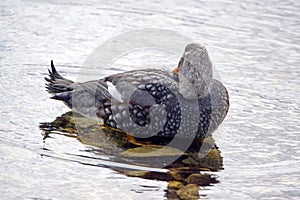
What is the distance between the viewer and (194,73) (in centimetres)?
666

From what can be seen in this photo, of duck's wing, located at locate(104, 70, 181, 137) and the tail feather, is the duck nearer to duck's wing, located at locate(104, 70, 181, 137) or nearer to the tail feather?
duck's wing, located at locate(104, 70, 181, 137)

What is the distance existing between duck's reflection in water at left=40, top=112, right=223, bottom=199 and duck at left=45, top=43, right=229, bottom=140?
0.14m

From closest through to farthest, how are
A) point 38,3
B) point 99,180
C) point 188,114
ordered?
point 99,180, point 188,114, point 38,3

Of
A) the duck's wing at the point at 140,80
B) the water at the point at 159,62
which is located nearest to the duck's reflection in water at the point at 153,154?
the water at the point at 159,62

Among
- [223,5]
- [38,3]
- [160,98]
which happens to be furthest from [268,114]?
[38,3]

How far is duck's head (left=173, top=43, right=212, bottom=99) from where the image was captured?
6623 millimetres

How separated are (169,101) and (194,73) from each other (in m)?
0.40

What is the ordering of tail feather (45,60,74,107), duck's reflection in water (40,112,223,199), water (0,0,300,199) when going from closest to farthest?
water (0,0,300,199) < duck's reflection in water (40,112,223,199) < tail feather (45,60,74,107)

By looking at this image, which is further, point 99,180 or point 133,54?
point 133,54

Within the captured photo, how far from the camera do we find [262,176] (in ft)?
19.2

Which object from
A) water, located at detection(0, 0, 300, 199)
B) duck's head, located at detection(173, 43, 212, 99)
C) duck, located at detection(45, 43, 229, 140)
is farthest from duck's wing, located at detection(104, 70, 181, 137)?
water, located at detection(0, 0, 300, 199)

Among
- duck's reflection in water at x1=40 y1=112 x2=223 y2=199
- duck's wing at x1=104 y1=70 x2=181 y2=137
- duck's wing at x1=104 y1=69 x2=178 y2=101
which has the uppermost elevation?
duck's wing at x1=104 y1=69 x2=178 y2=101

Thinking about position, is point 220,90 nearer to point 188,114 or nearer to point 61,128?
point 188,114

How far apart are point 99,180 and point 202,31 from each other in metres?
5.06
